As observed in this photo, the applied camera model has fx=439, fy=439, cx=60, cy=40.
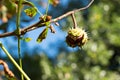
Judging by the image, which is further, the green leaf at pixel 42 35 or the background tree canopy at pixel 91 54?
the background tree canopy at pixel 91 54

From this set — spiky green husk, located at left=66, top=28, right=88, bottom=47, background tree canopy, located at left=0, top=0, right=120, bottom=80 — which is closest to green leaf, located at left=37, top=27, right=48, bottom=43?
spiky green husk, located at left=66, top=28, right=88, bottom=47

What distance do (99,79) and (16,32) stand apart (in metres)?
3.42

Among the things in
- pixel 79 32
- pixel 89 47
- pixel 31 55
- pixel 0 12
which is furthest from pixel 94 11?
pixel 79 32

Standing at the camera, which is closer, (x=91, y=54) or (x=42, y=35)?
(x=42, y=35)

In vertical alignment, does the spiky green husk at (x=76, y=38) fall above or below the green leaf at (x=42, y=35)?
below

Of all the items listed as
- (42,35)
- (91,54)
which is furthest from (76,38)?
(91,54)

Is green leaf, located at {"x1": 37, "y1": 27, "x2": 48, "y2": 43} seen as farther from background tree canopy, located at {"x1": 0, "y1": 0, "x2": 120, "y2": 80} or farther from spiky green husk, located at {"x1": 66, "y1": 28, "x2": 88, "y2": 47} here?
background tree canopy, located at {"x1": 0, "y1": 0, "x2": 120, "y2": 80}

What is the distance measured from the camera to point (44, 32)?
4.26 feet

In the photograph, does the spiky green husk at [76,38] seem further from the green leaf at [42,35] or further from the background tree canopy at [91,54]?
the background tree canopy at [91,54]

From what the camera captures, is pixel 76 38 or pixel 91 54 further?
pixel 91 54

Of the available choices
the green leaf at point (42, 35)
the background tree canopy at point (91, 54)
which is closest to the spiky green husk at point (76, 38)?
the green leaf at point (42, 35)

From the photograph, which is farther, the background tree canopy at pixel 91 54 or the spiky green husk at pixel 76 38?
the background tree canopy at pixel 91 54

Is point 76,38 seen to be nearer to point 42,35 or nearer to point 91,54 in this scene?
point 42,35

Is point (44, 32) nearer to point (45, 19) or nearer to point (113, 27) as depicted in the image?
point (45, 19)
